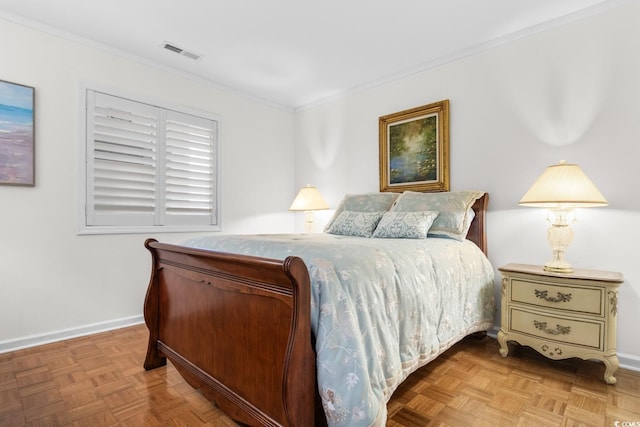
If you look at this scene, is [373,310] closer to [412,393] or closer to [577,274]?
[412,393]

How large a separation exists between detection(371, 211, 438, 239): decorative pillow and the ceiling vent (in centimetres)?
235

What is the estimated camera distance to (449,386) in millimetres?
1905

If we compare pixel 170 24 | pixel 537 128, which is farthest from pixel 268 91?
pixel 537 128

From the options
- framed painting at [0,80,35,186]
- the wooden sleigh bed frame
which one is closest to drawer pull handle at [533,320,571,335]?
the wooden sleigh bed frame

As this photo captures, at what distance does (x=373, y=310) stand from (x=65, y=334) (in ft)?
8.91

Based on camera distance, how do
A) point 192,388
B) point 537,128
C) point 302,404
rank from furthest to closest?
point 537,128 < point 192,388 < point 302,404

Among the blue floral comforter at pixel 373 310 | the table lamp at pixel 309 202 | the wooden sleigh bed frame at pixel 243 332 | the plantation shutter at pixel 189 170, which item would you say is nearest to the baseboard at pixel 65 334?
the plantation shutter at pixel 189 170

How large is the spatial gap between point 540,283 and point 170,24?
3313mm

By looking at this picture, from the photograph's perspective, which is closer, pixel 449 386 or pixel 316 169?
pixel 449 386

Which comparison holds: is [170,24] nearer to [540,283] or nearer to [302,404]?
[302,404]

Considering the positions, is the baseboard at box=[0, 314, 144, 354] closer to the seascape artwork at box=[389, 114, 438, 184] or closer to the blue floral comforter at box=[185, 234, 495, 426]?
the blue floral comforter at box=[185, 234, 495, 426]

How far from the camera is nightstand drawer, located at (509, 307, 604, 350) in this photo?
198cm

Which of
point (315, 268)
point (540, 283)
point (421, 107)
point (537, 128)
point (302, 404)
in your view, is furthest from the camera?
point (421, 107)

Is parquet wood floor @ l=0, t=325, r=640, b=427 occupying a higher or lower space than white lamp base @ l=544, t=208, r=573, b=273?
lower
